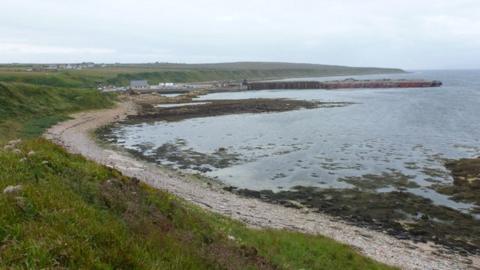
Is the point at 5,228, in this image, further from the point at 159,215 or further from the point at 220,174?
the point at 220,174

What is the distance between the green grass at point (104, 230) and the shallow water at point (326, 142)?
18168 millimetres

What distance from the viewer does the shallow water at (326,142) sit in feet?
122

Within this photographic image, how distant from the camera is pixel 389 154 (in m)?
45.8

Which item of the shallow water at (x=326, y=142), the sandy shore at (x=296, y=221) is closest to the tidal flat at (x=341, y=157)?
the shallow water at (x=326, y=142)

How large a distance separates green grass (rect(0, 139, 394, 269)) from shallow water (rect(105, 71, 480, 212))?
18168 mm

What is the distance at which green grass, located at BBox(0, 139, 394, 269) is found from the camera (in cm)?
685

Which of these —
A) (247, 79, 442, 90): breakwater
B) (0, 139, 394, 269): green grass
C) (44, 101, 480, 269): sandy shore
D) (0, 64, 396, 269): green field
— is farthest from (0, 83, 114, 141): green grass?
(247, 79, 442, 90): breakwater

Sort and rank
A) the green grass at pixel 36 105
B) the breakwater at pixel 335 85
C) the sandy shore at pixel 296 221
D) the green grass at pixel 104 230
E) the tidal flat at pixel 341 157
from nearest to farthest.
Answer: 1. the green grass at pixel 104 230
2. the sandy shore at pixel 296 221
3. the tidal flat at pixel 341 157
4. the green grass at pixel 36 105
5. the breakwater at pixel 335 85

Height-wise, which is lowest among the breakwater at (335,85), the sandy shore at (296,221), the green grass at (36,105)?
the sandy shore at (296,221)

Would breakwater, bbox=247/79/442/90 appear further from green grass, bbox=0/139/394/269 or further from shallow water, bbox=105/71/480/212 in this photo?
green grass, bbox=0/139/394/269

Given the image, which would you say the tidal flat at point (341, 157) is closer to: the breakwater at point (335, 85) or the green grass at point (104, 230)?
the green grass at point (104, 230)

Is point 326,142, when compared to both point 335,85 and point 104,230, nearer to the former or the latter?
point 104,230

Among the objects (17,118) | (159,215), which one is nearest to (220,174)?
(159,215)

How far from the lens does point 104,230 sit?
806cm
